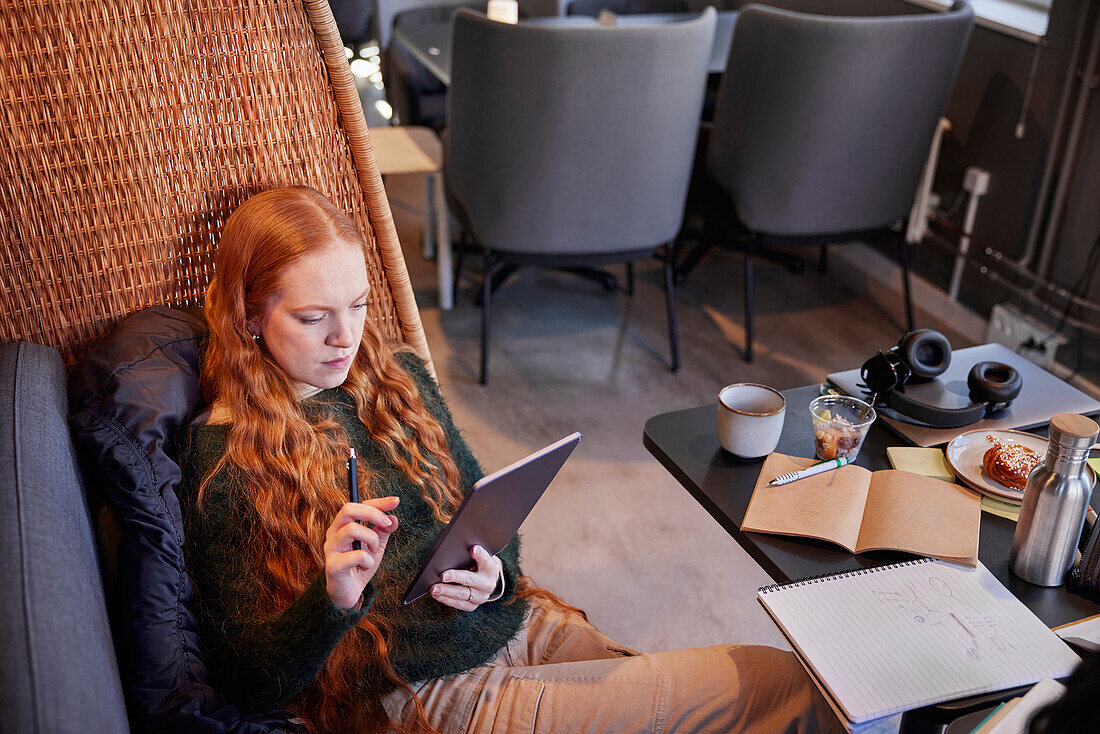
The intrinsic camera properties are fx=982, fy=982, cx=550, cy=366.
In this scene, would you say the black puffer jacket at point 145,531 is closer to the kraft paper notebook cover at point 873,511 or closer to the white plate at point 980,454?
the kraft paper notebook cover at point 873,511

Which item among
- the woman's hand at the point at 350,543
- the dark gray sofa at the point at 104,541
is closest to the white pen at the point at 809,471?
the woman's hand at the point at 350,543

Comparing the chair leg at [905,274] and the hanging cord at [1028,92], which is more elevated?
the hanging cord at [1028,92]

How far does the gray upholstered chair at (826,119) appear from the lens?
2350 mm

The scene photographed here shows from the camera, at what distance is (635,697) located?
1.14m

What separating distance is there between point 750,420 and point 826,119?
56.4 inches

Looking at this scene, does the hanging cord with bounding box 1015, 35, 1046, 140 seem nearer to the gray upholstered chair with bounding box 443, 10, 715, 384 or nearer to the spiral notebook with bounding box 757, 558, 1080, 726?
the gray upholstered chair with bounding box 443, 10, 715, 384

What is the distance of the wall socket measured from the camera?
2592mm

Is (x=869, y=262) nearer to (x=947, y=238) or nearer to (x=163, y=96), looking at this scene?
(x=947, y=238)

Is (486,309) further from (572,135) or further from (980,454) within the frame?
(980,454)

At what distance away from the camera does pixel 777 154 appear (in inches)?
99.0

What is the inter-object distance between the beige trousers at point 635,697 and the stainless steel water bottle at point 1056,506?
0.28m

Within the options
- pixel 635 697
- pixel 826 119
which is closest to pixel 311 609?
pixel 635 697

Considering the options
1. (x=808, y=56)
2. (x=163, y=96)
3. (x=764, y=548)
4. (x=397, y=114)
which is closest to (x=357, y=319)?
(x=163, y=96)

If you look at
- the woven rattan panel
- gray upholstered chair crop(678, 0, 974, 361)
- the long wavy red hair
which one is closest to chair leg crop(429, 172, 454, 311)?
gray upholstered chair crop(678, 0, 974, 361)
